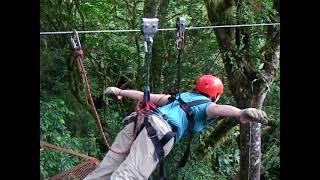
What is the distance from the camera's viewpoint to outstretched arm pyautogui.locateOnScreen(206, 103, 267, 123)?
7.84ft

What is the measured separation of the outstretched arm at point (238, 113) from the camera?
94.0 inches

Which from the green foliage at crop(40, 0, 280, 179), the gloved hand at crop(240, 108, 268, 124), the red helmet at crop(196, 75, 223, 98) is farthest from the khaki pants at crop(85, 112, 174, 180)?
the green foliage at crop(40, 0, 280, 179)

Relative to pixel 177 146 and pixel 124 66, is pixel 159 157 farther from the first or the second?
pixel 124 66

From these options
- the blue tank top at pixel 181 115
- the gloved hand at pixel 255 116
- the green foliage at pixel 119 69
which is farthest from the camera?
the green foliage at pixel 119 69

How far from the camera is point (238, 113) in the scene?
247cm

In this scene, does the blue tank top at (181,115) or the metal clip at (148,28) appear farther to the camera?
the blue tank top at (181,115)

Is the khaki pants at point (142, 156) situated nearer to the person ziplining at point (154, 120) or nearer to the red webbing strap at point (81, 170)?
the person ziplining at point (154, 120)

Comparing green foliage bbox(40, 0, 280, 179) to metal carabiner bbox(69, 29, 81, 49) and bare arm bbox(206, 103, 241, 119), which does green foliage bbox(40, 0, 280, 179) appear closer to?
bare arm bbox(206, 103, 241, 119)

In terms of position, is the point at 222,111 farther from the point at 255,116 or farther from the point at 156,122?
the point at 156,122

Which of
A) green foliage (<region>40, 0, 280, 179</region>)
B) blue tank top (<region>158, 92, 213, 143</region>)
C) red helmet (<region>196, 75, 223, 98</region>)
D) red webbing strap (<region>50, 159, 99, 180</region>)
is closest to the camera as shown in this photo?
blue tank top (<region>158, 92, 213, 143</region>)

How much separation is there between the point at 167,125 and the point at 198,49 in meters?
2.35

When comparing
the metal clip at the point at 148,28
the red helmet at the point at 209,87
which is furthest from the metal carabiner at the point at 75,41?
the red helmet at the point at 209,87

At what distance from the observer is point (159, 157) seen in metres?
2.66

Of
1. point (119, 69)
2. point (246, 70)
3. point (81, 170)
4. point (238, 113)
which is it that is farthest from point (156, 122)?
point (119, 69)
